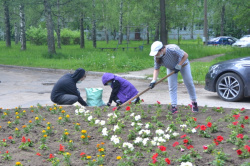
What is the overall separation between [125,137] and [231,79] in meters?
4.86

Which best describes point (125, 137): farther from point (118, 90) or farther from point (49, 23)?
point (49, 23)

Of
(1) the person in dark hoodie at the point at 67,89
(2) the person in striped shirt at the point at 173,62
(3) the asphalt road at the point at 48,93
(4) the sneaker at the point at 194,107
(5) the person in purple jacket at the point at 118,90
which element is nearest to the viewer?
(2) the person in striped shirt at the point at 173,62

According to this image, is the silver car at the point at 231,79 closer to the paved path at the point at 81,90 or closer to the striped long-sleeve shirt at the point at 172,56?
the paved path at the point at 81,90

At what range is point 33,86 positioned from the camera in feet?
42.6

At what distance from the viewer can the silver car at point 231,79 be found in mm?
9062

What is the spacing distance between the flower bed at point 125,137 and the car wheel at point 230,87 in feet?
8.19

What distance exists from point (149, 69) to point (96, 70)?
2.39 meters

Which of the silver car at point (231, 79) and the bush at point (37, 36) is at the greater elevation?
the bush at point (37, 36)

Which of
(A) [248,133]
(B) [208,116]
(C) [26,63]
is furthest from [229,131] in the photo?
(C) [26,63]

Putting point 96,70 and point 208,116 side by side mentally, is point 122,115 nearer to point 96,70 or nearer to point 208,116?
point 208,116

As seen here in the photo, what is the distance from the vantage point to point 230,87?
9328 millimetres

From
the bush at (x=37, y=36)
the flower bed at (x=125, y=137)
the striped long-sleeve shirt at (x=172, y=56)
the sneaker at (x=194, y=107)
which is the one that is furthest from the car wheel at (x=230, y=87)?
the bush at (x=37, y=36)

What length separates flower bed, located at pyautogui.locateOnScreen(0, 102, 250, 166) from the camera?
14.0 feet

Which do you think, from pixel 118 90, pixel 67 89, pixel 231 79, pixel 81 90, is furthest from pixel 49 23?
pixel 118 90
